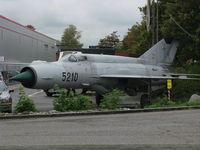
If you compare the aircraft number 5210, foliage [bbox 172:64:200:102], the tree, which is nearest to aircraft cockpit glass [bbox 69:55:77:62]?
the aircraft number 5210

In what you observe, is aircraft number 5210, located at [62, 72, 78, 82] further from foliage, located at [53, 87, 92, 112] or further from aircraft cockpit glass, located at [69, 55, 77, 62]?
foliage, located at [53, 87, 92, 112]

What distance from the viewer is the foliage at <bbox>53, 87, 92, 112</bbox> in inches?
559

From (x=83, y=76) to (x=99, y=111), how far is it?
4007mm

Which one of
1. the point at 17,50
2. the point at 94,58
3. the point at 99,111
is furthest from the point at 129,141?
the point at 17,50

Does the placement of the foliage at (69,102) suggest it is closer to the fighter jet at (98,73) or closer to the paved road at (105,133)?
the fighter jet at (98,73)

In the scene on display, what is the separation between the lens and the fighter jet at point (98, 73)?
15.8m

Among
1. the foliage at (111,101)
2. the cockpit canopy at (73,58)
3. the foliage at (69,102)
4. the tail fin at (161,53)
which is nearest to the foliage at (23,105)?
the foliage at (69,102)

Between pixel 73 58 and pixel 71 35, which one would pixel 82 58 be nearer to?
pixel 73 58

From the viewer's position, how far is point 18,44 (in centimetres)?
4291

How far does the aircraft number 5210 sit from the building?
689 inches

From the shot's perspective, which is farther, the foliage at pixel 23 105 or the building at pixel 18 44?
the building at pixel 18 44

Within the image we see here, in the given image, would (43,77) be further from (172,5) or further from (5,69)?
(5,69)

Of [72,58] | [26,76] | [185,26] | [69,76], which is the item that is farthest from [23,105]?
[185,26]

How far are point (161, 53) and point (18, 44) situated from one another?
2450cm
